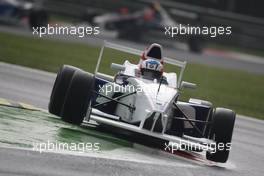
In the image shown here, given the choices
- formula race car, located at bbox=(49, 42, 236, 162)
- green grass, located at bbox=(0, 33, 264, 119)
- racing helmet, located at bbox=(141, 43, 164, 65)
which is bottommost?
green grass, located at bbox=(0, 33, 264, 119)

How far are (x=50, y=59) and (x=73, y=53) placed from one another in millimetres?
2839

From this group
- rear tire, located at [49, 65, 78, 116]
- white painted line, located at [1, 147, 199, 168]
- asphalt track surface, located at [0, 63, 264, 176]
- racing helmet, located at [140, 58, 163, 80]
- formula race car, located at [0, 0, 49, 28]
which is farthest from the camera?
formula race car, located at [0, 0, 49, 28]

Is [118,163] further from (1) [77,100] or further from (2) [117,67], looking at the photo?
(2) [117,67]

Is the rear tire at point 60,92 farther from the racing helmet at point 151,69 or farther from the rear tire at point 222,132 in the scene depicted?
the rear tire at point 222,132

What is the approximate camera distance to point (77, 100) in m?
10.5

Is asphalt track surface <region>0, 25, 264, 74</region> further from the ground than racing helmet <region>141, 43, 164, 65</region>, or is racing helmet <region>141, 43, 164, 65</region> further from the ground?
racing helmet <region>141, 43, 164, 65</region>

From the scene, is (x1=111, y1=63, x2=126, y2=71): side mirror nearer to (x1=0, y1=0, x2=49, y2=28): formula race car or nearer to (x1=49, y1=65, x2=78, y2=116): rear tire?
(x1=49, y1=65, x2=78, y2=116): rear tire

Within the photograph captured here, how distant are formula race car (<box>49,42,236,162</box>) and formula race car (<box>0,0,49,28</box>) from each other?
1717 cm

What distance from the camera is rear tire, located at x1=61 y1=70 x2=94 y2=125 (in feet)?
34.4

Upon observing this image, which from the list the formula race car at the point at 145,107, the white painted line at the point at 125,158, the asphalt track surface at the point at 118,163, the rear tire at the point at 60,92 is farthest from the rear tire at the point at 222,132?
the rear tire at the point at 60,92

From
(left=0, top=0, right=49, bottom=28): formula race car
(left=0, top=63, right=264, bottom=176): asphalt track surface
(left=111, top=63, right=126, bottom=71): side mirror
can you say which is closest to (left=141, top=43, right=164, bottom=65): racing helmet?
(left=111, top=63, right=126, bottom=71): side mirror

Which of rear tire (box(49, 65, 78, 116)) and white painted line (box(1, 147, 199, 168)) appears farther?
rear tire (box(49, 65, 78, 116))

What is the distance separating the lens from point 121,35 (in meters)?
32.9

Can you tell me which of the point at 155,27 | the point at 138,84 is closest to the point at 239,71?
the point at 155,27
